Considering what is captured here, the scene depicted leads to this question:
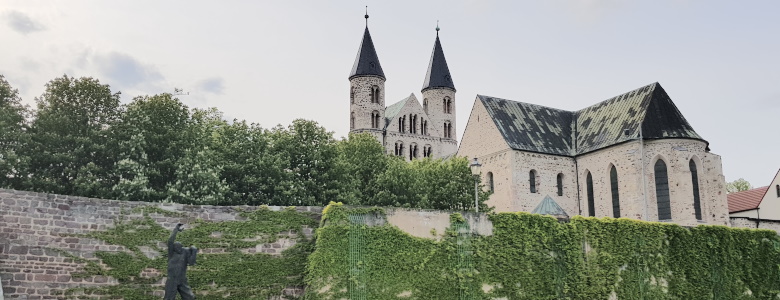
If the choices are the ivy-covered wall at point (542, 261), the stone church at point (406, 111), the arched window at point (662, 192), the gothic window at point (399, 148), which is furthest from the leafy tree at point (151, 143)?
the gothic window at point (399, 148)

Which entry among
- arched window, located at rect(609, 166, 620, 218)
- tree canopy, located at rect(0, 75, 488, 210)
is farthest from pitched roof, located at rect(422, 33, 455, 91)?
tree canopy, located at rect(0, 75, 488, 210)

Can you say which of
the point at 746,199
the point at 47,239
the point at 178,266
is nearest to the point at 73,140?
the point at 47,239

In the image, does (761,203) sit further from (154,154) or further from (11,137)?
(11,137)

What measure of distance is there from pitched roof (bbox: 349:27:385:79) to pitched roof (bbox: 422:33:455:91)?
353 inches

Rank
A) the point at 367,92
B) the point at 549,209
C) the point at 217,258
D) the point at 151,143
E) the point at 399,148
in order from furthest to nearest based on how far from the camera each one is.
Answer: the point at 399,148, the point at 367,92, the point at 549,209, the point at 151,143, the point at 217,258

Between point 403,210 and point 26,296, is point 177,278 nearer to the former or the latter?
point 26,296

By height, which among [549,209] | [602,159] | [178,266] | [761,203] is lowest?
[178,266]

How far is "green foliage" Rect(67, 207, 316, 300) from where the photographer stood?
17.5 meters

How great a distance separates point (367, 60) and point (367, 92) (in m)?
3.84

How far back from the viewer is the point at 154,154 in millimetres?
30906

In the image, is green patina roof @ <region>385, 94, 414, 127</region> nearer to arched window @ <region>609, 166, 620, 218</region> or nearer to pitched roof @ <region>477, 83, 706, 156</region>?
pitched roof @ <region>477, 83, 706, 156</region>

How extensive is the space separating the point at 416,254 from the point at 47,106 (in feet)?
64.7

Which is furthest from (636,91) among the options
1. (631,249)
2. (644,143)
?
(631,249)

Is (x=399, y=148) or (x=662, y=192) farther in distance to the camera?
(x=399, y=148)
